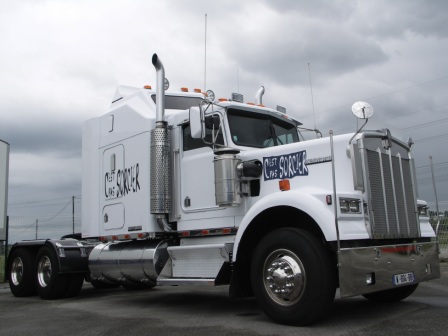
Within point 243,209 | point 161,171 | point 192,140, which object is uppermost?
point 192,140

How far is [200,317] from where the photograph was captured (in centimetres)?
684

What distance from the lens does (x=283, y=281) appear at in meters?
5.86

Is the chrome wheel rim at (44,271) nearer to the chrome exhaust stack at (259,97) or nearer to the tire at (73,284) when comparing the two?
the tire at (73,284)

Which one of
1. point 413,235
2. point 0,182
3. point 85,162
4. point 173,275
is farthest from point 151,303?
point 0,182

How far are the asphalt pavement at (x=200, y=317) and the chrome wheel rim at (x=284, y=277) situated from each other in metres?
0.34

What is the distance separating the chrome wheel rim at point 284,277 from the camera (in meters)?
5.75

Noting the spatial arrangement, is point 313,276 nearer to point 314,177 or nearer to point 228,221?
point 314,177

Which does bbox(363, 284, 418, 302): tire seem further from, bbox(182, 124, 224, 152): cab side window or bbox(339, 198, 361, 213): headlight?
bbox(182, 124, 224, 152): cab side window

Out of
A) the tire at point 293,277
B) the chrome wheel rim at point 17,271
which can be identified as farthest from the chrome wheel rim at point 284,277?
the chrome wheel rim at point 17,271

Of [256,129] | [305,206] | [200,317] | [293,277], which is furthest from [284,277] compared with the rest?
[256,129]

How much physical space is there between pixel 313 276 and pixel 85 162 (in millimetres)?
5951

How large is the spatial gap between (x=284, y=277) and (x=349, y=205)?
1119 mm

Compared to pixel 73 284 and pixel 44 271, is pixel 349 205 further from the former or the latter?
pixel 44 271

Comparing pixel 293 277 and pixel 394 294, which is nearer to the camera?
pixel 293 277
